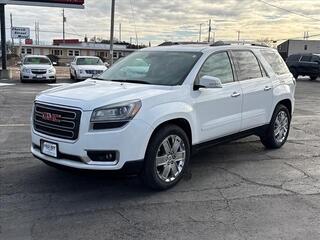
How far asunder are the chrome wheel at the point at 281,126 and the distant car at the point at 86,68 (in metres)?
15.4

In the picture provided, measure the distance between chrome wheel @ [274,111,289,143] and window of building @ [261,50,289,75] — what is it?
0.75 metres

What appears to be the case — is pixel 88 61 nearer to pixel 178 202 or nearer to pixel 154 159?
pixel 154 159

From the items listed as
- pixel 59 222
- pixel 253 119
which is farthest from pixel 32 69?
pixel 59 222

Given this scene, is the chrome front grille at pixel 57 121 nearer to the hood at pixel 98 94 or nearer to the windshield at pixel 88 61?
the hood at pixel 98 94

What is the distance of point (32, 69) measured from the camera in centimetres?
2186

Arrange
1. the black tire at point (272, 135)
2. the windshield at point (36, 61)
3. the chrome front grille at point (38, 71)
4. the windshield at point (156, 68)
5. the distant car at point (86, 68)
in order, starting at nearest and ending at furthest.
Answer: the windshield at point (156, 68)
the black tire at point (272, 135)
the chrome front grille at point (38, 71)
the distant car at point (86, 68)
the windshield at point (36, 61)

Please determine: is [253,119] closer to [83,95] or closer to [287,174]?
[287,174]

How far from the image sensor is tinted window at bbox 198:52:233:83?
5953 millimetres

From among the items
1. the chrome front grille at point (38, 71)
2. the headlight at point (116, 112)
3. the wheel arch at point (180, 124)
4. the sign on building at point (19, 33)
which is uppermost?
the sign on building at point (19, 33)

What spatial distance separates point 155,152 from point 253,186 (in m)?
1.43

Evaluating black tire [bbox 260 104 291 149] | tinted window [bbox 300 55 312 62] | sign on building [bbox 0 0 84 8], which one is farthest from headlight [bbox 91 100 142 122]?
tinted window [bbox 300 55 312 62]

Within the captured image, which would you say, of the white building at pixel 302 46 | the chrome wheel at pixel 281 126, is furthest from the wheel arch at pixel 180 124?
the white building at pixel 302 46

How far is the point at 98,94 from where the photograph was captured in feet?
16.5

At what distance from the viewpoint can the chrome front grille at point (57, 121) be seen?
4770 mm
